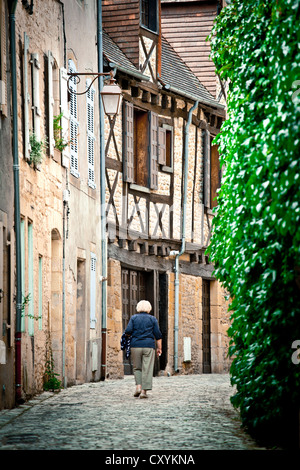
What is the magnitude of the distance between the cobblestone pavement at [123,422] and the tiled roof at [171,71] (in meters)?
6.95

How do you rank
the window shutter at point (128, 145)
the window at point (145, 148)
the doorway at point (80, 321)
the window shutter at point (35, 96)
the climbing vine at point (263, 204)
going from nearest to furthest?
the climbing vine at point (263, 204) → the window shutter at point (35, 96) → the doorway at point (80, 321) → the window shutter at point (128, 145) → the window at point (145, 148)

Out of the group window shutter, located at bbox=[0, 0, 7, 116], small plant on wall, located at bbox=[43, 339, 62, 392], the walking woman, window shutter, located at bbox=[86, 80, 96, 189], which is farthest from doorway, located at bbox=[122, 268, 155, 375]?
window shutter, located at bbox=[0, 0, 7, 116]

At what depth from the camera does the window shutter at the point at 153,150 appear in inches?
746

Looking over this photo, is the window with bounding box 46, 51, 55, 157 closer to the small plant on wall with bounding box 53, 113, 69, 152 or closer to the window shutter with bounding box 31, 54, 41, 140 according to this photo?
the small plant on wall with bounding box 53, 113, 69, 152

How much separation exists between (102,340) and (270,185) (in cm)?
1017

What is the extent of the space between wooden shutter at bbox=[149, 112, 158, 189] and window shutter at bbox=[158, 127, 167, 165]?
0.14 m

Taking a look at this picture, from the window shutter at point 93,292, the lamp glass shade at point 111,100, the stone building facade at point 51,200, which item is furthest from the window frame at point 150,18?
the window shutter at point 93,292

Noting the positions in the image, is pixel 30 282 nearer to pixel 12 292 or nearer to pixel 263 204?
pixel 12 292

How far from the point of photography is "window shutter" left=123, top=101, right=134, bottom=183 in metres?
18.0

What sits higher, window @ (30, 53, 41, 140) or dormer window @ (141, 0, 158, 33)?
dormer window @ (141, 0, 158, 33)

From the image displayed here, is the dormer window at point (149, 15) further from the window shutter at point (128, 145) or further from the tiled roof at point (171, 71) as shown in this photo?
the window shutter at point (128, 145)

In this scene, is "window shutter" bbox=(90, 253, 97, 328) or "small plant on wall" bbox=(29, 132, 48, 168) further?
"window shutter" bbox=(90, 253, 97, 328)

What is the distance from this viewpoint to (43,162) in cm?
1298

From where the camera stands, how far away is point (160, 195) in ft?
63.3
